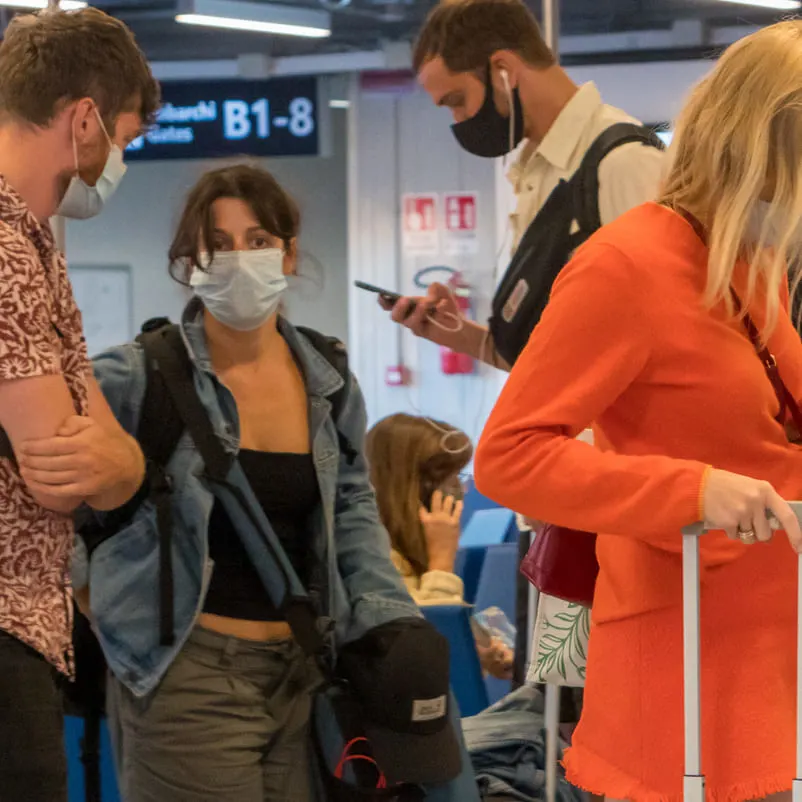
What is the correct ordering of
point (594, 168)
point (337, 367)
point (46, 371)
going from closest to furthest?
1. point (46, 371)
2. point (337, 367)
3. point (594, 168)

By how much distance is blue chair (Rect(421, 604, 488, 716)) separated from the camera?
3.12 meters

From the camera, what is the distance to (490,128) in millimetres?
2877

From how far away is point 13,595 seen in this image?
1.62m

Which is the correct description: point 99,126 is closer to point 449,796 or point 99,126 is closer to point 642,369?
point 642,369

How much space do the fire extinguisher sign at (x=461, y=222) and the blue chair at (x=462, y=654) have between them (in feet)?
16.7

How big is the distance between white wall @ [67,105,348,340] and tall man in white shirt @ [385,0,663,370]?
5460 mm

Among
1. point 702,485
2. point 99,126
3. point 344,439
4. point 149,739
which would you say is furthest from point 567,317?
point 149,739

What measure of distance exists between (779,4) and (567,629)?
4.75 metres

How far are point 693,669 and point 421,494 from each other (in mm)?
2416

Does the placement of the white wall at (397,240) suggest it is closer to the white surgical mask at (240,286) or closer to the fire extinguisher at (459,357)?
the fire extinguisher at (459,357)

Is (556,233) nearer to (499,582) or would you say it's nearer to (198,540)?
(198,540)

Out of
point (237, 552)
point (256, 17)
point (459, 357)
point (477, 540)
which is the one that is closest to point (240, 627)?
point (237, 552)

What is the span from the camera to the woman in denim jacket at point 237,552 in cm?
Result: 212

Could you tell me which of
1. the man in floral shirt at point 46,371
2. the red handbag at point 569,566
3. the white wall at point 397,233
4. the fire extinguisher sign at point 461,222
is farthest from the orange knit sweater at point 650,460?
the fire extinguisher sign at point 461,222
